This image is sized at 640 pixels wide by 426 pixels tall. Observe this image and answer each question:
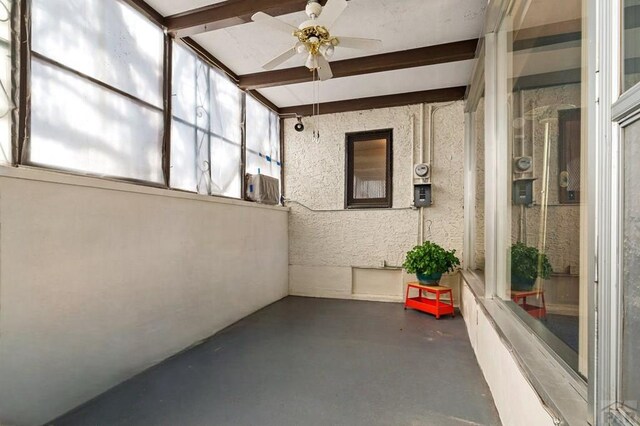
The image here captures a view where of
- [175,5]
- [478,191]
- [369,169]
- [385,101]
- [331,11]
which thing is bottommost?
[478,191]

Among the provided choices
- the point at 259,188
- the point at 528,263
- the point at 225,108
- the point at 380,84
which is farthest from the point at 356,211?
the point at 528,263

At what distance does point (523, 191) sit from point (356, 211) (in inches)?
97.6

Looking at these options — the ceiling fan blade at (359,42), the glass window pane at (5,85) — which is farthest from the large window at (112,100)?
the ceiling fan blade at (359,42)

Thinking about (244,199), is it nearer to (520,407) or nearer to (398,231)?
(398,231)

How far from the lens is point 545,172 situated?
147 cm

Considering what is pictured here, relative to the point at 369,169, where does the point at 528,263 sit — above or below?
below

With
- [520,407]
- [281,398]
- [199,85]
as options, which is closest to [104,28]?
[199,85]

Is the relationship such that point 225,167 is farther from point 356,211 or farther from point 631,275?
point 631,275

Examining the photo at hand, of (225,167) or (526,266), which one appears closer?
(526,266)

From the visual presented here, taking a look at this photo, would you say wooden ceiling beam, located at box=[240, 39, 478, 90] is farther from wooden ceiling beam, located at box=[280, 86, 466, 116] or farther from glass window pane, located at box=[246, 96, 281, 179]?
wooden ceiling beam, located at box=[280, 86, 466, 116]

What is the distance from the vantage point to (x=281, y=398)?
1.73 m

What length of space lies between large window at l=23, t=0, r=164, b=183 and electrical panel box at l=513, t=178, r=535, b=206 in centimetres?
257

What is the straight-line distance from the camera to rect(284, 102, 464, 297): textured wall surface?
3.79 metres

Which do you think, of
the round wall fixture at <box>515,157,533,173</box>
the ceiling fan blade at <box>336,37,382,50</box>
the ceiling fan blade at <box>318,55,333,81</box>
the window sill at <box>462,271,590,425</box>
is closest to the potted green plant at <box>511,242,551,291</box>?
the window sill at <box>462,271,590,425</box>
